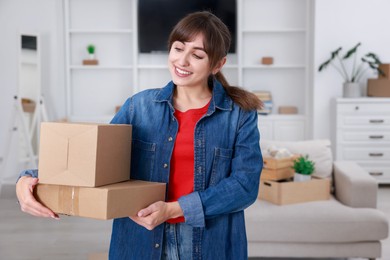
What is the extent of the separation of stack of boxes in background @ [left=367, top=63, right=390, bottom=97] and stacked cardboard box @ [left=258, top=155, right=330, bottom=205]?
2482mm

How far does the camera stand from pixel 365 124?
5.38 metres

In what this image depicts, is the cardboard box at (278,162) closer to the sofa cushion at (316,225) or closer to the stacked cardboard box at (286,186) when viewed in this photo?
the stacked cardboard box at (286,186)

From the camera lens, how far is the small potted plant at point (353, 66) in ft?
18.1

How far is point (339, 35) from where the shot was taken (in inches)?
226

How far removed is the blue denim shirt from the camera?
136 centimetres

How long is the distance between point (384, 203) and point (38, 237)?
299 centimetres

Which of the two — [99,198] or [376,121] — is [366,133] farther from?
[99,198]

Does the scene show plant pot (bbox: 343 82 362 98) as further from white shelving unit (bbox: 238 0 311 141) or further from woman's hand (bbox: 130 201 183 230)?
woman's hand (bbox: 130 201 183 230)

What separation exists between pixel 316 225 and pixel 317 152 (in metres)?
0.70

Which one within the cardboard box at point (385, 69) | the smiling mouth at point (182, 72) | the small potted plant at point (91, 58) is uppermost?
the small potted plant at point (91, 58)

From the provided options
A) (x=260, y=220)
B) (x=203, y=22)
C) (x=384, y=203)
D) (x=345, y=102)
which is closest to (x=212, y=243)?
(x=203, y=22)

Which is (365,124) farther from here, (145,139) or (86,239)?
(145,139)

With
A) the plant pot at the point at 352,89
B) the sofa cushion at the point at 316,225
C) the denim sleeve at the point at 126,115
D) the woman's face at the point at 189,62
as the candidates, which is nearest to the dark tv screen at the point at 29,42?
the plant pot at the point at 352,89

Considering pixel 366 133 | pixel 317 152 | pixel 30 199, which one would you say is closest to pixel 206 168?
pixel 30 199
